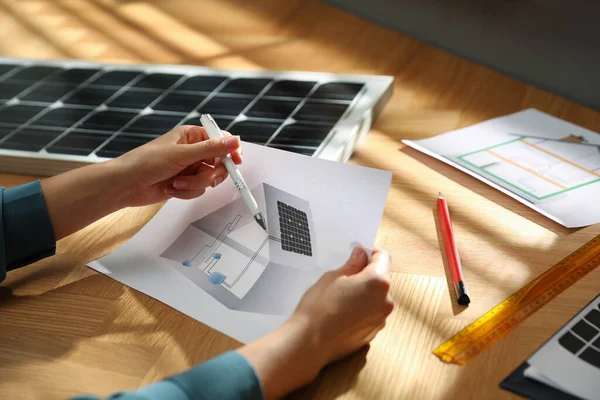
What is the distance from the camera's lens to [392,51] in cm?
155

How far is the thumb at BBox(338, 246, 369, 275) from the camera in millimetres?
797

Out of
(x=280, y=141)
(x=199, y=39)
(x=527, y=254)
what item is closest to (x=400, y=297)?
(x=527, y=254)

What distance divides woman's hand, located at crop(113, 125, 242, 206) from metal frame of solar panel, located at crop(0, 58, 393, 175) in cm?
16

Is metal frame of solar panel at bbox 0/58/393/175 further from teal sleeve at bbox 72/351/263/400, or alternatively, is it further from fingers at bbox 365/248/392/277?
teal sleeve at bbox 72/351/263/400

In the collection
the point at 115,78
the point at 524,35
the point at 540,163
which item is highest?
the point at 524,35

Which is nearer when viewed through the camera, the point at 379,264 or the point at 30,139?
the point at 379,264

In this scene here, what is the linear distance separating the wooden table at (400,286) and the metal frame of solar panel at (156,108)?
0.05 m

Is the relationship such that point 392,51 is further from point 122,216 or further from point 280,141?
point 122,216

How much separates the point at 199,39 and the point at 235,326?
1.02 m

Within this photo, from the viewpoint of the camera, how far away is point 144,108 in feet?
4.19

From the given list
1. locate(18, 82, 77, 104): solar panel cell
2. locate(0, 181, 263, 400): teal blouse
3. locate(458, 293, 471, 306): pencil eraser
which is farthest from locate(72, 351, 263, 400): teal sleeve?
locate(18, 82, 77, 104): solar panel cell

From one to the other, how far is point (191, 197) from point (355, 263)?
1.01 feet

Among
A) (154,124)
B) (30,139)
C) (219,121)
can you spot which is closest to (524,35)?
(219,121)

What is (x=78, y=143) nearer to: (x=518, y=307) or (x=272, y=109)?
(x=272, y=109)
